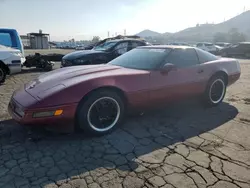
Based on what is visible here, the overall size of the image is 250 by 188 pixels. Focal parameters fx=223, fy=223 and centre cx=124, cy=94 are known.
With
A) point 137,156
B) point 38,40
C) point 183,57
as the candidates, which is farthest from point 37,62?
point 38,40

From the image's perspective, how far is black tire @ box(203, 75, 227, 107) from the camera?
4.52 m

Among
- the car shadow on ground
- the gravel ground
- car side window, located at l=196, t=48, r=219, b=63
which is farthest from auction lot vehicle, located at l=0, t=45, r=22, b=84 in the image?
car side window, located at l=196, t=48, r=219, b=63

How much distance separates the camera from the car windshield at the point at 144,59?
12.8 feet

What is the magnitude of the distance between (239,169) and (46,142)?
243 cm

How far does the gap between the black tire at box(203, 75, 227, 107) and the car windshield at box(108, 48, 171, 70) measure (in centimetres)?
118

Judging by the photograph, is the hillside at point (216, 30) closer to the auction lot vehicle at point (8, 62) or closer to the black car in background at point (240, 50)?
the black car in background at point (240, 50)

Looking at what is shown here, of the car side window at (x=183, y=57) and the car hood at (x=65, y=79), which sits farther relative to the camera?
the car side window at (x=183, y=57)

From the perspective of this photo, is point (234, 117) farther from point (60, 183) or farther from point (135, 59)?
point (60, 183)

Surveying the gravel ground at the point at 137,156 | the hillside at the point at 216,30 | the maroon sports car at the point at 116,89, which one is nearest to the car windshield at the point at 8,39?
the gravel ground at the point at 137,156

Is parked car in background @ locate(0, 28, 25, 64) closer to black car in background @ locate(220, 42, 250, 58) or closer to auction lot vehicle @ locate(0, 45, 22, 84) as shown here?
auction lot vehicle @ locate(0, 45, 22, 84)

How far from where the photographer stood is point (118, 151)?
286 cm

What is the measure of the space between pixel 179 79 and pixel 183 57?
57 cm

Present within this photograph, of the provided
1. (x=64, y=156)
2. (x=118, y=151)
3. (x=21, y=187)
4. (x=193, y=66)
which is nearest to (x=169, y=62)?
(x=193, y=66)

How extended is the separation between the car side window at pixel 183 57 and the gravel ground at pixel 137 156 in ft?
3.41
